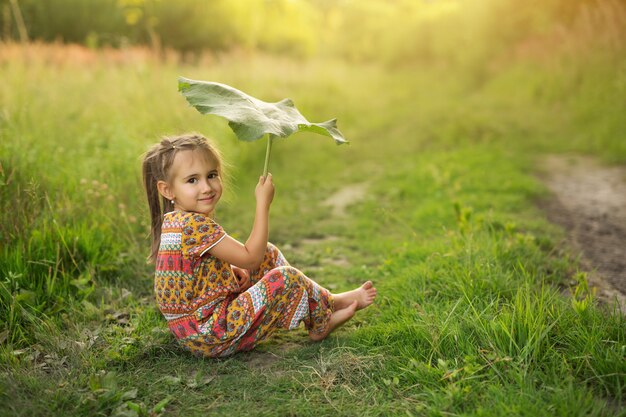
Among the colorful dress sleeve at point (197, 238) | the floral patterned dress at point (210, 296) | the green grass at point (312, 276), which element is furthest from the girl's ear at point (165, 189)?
the green grass at point (312, 276)

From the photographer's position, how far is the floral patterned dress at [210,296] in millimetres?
2611

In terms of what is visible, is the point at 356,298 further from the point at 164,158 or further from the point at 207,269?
the point at 164,158

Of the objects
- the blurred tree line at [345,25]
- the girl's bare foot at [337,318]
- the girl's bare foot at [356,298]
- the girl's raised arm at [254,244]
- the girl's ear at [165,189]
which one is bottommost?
the girl's bare foot at [337,318]

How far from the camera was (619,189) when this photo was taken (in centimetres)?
562

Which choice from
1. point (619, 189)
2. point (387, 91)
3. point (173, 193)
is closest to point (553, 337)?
point (173, 193)

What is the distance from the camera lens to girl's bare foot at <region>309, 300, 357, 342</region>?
2.90 m

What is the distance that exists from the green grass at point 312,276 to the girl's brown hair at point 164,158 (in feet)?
2.29

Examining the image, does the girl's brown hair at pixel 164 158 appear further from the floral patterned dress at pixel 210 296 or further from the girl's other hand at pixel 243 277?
the girl's other hand at pixel 243 277

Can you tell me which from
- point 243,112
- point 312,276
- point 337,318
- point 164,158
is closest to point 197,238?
point 164,158

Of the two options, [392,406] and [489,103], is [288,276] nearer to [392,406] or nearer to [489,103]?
[392,406]

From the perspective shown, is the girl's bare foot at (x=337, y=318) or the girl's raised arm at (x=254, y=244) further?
the girl's bare foot at (x=337, y=318)

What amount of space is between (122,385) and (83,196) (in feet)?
6.53

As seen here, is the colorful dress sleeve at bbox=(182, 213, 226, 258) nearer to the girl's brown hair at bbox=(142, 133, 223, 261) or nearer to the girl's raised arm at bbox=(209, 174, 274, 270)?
the girl's raised arm at bbox=(209, 174, 274, 270)

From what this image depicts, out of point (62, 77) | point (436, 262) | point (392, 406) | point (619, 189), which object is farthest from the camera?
point (62, 77)
